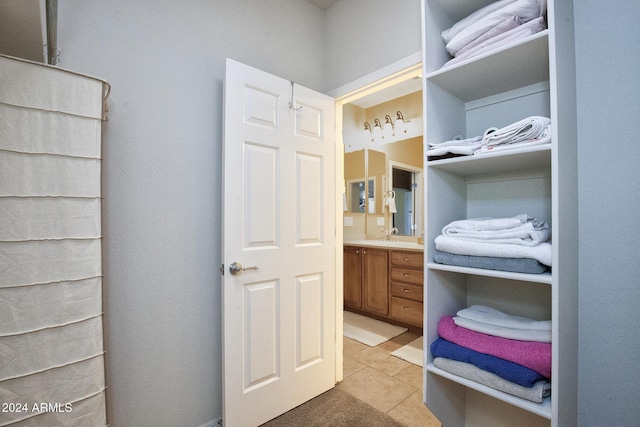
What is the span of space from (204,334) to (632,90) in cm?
216

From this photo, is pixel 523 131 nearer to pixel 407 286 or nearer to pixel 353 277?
pixel 407 286

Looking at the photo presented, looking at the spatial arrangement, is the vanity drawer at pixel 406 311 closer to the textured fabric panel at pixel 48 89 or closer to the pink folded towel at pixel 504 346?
the pink folded towel at pixel 504 346

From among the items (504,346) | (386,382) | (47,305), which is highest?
(47,305)

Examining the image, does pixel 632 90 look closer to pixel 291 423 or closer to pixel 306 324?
pixel 306 324

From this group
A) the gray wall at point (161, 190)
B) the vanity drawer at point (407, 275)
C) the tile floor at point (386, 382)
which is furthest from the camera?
the vanity drawer at point (407, 275)

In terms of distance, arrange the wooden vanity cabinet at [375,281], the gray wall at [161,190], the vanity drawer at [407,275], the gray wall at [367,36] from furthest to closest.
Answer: the wooden vanity cabinet at [375,281] → the vanity drawer at [407,275] → the gray wall at [367,36] → the gray wall at [161,190]

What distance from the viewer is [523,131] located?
41.5 inches

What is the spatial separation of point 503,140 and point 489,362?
32.0 inches

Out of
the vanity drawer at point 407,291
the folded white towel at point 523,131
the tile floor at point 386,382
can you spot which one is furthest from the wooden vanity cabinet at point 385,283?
the folded white towel at point 523,131

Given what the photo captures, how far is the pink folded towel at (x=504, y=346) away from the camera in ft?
3.30

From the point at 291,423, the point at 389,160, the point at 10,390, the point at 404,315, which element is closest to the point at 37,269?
the point at 10,390

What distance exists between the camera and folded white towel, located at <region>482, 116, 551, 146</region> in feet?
3.35

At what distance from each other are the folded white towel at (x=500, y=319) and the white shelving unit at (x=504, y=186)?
0.07 m

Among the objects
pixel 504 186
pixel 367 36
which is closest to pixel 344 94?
pixel 367 36
